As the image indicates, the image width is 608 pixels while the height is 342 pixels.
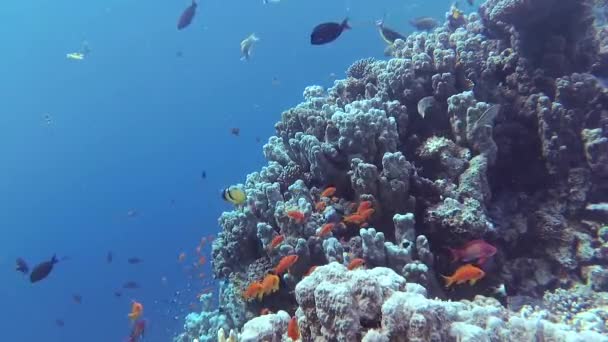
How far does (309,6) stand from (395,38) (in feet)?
191

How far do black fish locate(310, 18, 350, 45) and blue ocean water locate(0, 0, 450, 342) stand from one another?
4989cm

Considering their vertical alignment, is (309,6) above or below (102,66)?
below

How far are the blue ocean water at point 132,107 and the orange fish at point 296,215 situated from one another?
51.2 m

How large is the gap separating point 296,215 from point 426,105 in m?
2.54

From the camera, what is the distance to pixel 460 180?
559cm

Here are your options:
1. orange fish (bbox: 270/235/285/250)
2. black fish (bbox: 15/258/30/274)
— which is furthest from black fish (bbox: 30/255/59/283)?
orange fish (bbox: 270/235/285/250)

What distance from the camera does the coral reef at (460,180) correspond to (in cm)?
505

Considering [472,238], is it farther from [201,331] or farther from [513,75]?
[201,331]

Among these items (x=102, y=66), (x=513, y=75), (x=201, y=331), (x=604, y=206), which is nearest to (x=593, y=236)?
(x=604, y=206)

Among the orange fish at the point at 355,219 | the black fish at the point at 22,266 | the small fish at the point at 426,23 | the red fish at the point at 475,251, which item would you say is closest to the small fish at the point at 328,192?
the orange fish at the point at 355,219

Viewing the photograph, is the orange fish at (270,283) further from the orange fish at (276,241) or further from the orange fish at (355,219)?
the orange fish at (355,219)

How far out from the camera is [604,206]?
5.77m

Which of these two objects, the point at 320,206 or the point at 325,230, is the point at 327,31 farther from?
the point at 325,230

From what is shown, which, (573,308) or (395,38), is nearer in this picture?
(573,308)
